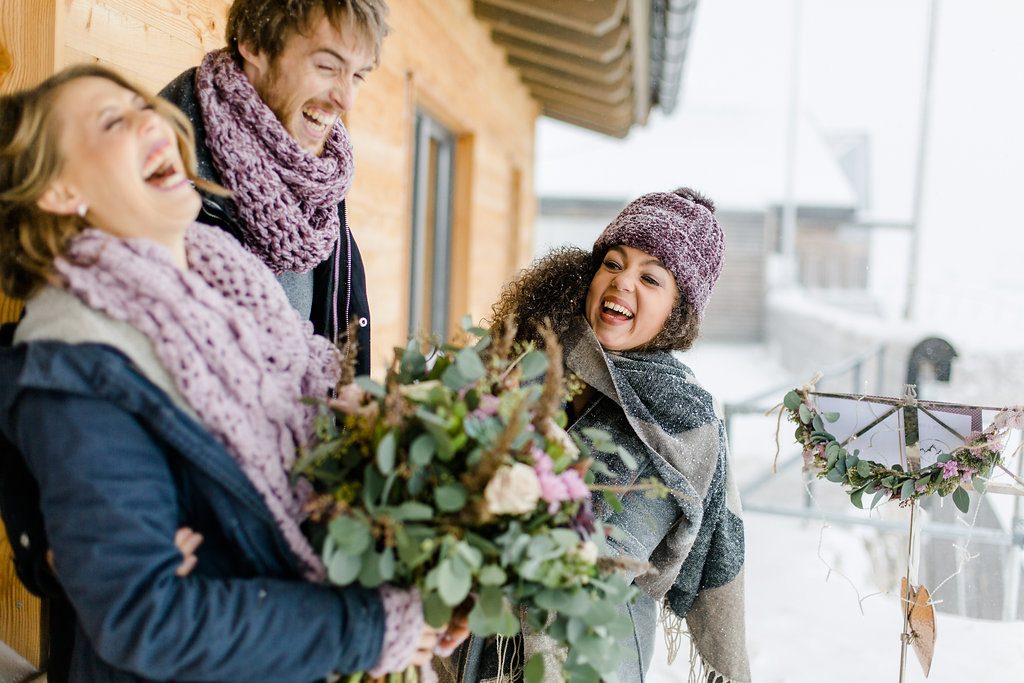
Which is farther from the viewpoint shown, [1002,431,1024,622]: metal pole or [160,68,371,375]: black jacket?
[1002,431,1024,622]: metal pole

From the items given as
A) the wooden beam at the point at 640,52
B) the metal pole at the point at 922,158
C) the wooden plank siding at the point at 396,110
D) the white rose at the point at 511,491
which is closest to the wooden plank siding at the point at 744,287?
the metal pole at the point at 922,158

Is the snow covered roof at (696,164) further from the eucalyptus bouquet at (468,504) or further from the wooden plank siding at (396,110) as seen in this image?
the eucalyptus bouquet at (468,504)

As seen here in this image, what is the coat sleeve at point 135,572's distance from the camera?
2.77 feet

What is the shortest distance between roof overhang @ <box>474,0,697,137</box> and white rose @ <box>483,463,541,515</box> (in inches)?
126

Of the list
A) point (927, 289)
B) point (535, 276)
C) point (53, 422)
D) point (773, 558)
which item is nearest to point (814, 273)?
point (927, 289)

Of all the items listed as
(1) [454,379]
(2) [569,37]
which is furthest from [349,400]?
(2) [569,37]

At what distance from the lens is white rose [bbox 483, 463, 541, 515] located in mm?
898

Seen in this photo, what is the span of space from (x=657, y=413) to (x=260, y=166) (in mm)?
845

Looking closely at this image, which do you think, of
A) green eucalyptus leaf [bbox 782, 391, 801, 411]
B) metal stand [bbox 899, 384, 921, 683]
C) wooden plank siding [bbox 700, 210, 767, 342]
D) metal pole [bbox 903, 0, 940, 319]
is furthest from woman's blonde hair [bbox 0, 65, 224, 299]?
wooden plank siding [bbox 700, 210, 767, 342]

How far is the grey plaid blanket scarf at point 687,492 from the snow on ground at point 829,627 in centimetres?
24

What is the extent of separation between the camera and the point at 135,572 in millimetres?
847

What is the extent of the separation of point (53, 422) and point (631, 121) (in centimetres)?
669

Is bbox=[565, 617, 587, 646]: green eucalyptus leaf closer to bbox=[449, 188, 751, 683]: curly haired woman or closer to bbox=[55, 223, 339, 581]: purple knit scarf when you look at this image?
bbox=[55, 223, 339, 581]: purple knit scarf

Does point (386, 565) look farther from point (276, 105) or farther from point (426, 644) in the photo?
point (276, 105)
